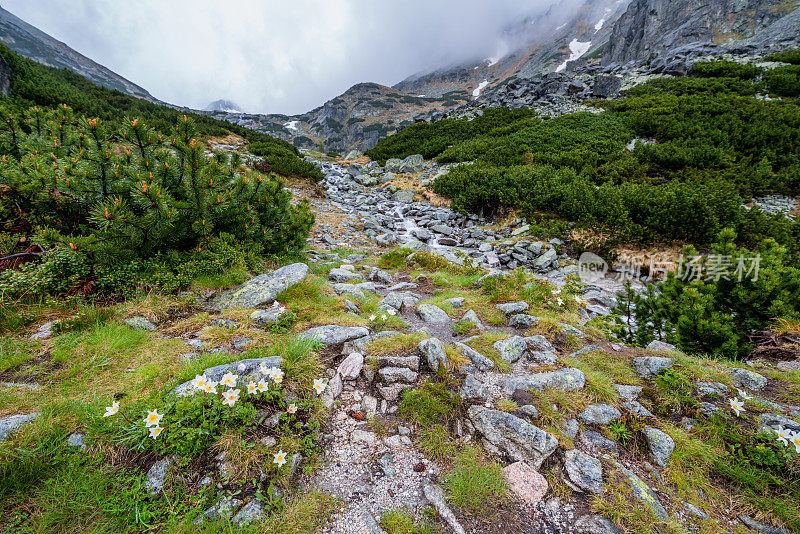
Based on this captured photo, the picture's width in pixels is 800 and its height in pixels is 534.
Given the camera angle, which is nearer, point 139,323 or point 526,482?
point 526,482

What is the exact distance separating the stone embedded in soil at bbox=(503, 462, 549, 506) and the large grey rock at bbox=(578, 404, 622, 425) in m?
0.88

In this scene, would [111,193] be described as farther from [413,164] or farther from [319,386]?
[413,164]

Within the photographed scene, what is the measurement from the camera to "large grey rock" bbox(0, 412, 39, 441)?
2082 mm

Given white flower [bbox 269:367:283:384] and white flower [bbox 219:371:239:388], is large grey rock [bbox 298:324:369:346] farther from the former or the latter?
white flower [bbox 219:371:239:388]

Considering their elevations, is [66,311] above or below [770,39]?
below

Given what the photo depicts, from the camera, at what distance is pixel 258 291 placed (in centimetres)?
489

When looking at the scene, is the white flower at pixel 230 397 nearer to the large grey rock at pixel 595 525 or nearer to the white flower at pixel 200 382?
the white flower at pixel 200 382

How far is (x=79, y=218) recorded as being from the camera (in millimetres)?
4812

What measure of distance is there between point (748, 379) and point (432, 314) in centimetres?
396

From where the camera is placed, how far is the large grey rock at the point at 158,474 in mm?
2023

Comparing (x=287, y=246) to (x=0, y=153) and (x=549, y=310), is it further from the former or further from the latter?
(x=549, y=310)

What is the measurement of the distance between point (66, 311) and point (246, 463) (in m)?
3.78

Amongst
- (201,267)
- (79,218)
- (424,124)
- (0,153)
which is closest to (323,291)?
(201,267)

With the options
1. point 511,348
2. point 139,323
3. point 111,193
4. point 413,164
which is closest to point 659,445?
point 511,348
